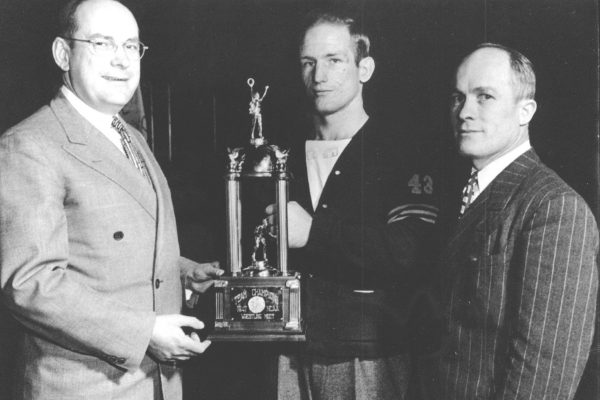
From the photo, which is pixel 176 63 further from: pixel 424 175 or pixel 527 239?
pixel 527 239

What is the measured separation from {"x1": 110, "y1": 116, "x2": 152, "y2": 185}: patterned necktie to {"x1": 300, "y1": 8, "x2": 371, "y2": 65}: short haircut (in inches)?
28.8

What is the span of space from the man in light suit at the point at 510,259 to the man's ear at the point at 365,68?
1.36ft

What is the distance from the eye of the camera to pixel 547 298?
1.64 metres

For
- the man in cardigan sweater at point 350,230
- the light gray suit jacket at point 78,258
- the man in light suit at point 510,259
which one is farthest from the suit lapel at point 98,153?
the man in light suit at point 510,259

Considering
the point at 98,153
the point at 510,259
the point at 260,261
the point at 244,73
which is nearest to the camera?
the point at 510,259

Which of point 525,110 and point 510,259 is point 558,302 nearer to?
point 510,259

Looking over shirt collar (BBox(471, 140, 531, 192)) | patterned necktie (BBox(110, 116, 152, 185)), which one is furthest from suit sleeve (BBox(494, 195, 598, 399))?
patterned necktie (BBox(110, 116, 152, 185))

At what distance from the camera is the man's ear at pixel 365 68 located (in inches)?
89.0

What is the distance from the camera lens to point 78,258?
183 cm

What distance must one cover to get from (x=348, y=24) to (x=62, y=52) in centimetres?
100

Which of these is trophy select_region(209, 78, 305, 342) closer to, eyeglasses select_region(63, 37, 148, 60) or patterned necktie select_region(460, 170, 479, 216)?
eyeglasses select_region(63, 37, 148, 60)

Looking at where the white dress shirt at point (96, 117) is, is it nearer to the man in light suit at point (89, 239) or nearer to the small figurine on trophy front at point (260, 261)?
the man in light suit at point (89, 239)

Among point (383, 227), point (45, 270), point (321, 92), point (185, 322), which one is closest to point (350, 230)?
point (383, 227)

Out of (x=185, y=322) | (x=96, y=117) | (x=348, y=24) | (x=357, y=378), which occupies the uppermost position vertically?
(x=348, y=24)
